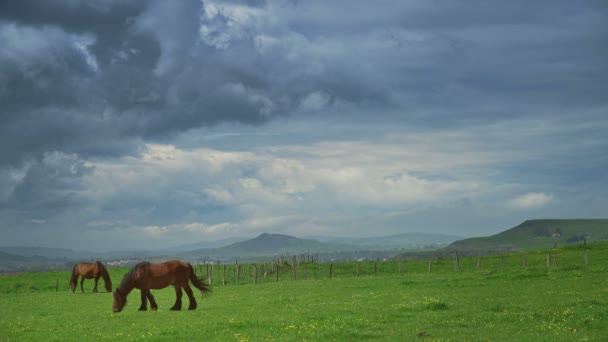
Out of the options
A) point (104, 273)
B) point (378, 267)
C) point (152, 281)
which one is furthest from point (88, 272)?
point (378, 267)

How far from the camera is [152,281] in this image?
34.1 m

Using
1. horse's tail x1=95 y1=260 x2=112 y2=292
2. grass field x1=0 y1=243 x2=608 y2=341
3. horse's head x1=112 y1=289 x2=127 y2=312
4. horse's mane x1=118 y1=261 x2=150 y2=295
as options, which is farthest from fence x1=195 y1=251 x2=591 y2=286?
horse's head x1=112 y1=289 x2=127 y2=312

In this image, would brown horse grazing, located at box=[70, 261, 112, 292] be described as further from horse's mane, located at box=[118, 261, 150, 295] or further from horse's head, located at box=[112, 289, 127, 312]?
horse's head, located at box=[112, 289, 127, 312]

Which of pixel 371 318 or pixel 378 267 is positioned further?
pixel 378 267

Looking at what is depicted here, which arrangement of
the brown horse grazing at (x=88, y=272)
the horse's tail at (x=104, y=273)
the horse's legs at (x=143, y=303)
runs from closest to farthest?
the horse's legs at (x=143, y=303), the horse's tail at (x=104, y=273), the brown horse grazing at (x=88, y=272)

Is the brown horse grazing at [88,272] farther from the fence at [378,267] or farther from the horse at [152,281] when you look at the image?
the horse at [152,281]

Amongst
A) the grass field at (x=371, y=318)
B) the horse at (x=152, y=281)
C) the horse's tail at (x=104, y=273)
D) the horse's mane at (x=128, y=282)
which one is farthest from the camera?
the horse's tail at (x=104, y=273)

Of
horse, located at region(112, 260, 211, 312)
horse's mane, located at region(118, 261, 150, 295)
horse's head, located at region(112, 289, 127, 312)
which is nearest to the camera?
horse's head, located at region(112, 289, 127, 312)

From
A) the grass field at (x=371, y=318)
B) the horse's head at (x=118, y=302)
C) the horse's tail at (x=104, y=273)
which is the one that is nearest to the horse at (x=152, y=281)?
the horse's head at (x=118, y=302)

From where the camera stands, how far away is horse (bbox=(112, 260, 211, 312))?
33.7 meters

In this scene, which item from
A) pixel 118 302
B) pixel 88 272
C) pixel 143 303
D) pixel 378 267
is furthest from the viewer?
pixel 378 267

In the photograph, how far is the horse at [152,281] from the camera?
33656 mm

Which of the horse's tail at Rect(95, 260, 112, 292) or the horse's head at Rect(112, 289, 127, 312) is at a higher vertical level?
the horse's tail at Rect(95, 260, 112, 292)

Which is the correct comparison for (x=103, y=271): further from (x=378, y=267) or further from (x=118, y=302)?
(x=378, y=267)
